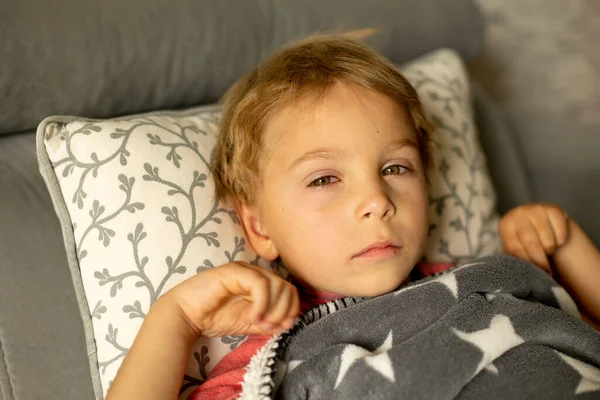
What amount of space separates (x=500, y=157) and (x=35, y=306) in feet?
4.28

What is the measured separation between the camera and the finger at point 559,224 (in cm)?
127

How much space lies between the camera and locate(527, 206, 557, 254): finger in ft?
4.16

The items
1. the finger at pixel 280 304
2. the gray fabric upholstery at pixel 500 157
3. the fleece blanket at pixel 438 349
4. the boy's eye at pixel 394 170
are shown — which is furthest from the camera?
the gray fabric upholstery at pixel 500 157

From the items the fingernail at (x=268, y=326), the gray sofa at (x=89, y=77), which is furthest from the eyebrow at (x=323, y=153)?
the gray sofa at (x=89, y=77)

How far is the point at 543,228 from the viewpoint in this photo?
1277 mm

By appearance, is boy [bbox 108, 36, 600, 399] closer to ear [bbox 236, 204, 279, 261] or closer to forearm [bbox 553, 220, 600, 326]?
ear [bbox 236, 204, 279, 261]

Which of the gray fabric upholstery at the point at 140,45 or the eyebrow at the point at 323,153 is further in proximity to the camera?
the gray fabric upholstery at the point at 140,45

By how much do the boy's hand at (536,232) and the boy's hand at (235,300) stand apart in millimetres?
540

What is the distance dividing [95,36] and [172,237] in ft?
1.58

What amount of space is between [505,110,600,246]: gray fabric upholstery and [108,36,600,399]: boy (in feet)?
2.95

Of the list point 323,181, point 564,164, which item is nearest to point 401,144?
point 323,181

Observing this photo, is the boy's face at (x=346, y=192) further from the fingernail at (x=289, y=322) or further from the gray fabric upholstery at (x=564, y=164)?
the gray fabric upholstery at (x=564, y=164)

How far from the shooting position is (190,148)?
1198mm

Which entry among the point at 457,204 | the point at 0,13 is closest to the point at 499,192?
the point at 457,204
